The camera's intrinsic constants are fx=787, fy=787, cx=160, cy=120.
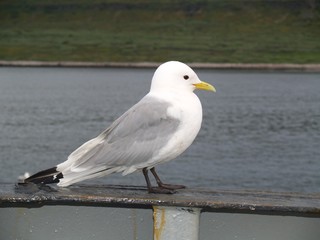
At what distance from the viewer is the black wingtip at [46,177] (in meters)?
3.36

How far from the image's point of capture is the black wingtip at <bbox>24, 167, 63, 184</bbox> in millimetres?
3357

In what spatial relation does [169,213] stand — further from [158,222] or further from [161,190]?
[161,190]

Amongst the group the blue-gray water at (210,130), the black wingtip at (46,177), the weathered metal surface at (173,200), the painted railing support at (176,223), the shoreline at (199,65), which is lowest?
the painted railing support at (176,223)

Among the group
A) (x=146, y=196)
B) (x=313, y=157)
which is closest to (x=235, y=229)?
(x=146, y=196)

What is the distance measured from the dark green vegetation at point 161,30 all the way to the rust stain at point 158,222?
72.0 meters

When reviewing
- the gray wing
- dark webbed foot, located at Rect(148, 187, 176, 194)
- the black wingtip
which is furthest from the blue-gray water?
the black wingtip

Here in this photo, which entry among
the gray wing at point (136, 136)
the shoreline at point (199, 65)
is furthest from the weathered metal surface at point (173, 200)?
the shoreline at point (199, 65)

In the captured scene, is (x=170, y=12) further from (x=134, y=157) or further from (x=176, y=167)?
(x=134, y=157)

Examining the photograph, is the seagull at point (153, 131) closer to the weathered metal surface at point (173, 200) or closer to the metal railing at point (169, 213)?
the weathered metal surface at point (173, 200)

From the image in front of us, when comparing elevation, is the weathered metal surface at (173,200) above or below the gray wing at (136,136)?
below

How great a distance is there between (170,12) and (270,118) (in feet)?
208

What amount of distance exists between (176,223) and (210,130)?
26.7 metres

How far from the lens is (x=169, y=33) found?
3479 inches

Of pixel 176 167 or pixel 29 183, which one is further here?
pixel 176 167
